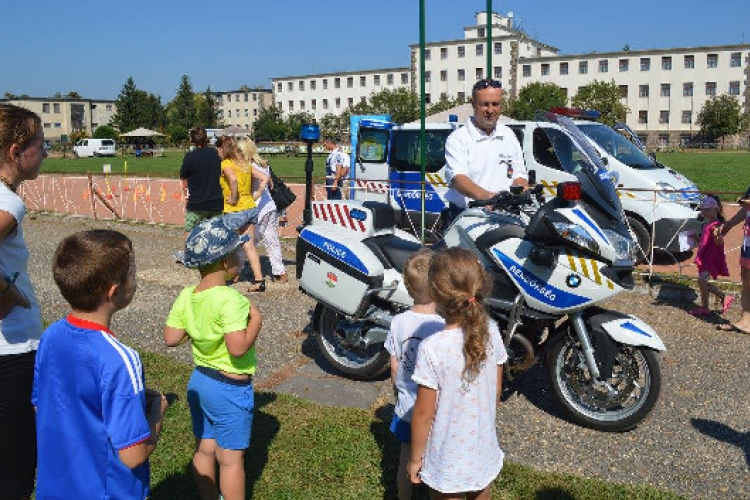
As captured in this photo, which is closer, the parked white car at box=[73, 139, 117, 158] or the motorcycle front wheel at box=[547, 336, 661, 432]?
the motorcycle front wheel at box=[547, 336, 661, 432]

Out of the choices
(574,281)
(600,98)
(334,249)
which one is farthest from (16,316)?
(600,98)

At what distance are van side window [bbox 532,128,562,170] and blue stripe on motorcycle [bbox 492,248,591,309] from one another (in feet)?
22.8

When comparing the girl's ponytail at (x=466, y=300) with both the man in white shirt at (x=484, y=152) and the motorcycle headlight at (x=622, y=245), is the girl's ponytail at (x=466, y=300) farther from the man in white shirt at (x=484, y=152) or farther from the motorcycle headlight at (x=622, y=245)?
the man in white shirt at (x=484, y=152)

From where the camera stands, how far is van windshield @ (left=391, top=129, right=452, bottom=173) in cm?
1318

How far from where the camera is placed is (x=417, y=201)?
12461mm

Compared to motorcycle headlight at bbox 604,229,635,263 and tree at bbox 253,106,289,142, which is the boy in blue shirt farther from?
tree at bbox 253,106,289,142

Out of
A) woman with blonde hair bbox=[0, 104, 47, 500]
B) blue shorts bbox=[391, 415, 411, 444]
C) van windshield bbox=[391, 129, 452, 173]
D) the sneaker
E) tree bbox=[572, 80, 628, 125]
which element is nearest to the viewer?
woman with blonde hair bbox=[0, 104, 47, 500]

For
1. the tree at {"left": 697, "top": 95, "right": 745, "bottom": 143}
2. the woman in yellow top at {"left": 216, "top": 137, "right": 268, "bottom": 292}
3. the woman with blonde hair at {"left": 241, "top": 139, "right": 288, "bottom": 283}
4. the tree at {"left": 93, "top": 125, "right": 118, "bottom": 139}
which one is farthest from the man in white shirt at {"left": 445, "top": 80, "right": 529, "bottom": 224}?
the tree at {"left": 697, "top": 95, "right": 745, "bottom": 143}

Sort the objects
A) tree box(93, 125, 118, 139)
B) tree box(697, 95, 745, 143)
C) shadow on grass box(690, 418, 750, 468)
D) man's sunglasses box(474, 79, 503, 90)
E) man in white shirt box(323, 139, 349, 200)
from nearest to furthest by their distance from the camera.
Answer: shadow on grass box(690, 418, 750, 468) → man's sunglasses box(474, 79, 503, 90) → man in white shirt box(323, 139, 349, 200) → tree box(93, 125, 118, 139) → tree box(697, 95, 745, 143)

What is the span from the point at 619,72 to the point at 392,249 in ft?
320

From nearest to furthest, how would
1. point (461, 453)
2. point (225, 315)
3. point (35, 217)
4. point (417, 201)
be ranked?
point (461, 453) → point (225, 315) → point (417, 201) → point (35, 217)

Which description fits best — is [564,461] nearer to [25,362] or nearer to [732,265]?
[25,362]

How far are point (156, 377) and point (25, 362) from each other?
109 inches

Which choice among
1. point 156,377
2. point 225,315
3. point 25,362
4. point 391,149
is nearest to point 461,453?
point 225,315
